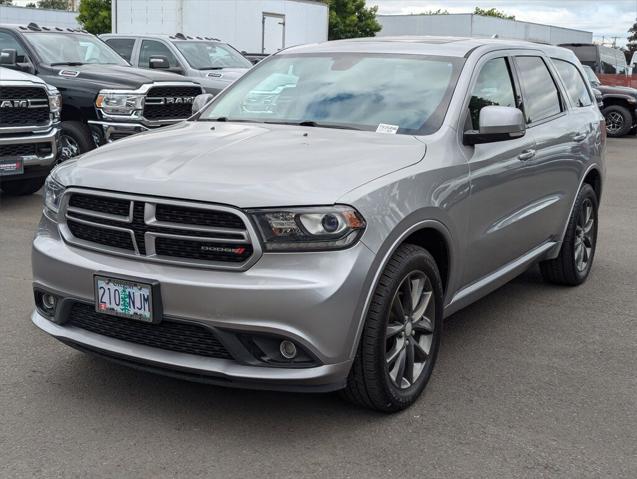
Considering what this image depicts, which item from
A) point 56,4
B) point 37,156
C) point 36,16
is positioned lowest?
point 37,156

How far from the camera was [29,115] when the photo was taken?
902 centimetres

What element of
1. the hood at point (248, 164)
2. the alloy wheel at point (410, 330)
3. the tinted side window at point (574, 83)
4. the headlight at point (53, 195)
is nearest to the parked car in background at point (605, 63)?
the tinted side window at point (574, 83)

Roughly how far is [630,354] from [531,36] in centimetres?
6107

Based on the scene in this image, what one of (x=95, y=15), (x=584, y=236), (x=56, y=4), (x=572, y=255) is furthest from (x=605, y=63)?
(x=56, y=4)

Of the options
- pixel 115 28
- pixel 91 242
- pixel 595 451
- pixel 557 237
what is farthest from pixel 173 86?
pixel 115 28

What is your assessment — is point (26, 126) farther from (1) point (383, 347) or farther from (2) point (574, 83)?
(1) point (383, 347)

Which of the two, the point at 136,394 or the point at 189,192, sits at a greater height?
the point at 189,192

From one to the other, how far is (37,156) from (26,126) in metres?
0.34

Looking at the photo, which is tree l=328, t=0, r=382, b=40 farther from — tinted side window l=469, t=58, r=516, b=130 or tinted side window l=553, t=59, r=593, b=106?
tinted side window l=469, t=58, r=516, b=130

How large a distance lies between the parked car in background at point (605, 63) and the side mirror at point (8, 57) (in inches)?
707

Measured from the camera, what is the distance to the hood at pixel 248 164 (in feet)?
11.6

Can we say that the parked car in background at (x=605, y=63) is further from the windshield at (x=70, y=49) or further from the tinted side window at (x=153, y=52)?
the windshield at (x=70, y=49)

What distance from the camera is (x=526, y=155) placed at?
514cm

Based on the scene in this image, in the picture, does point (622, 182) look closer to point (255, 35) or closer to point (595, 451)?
point (595, 451)
